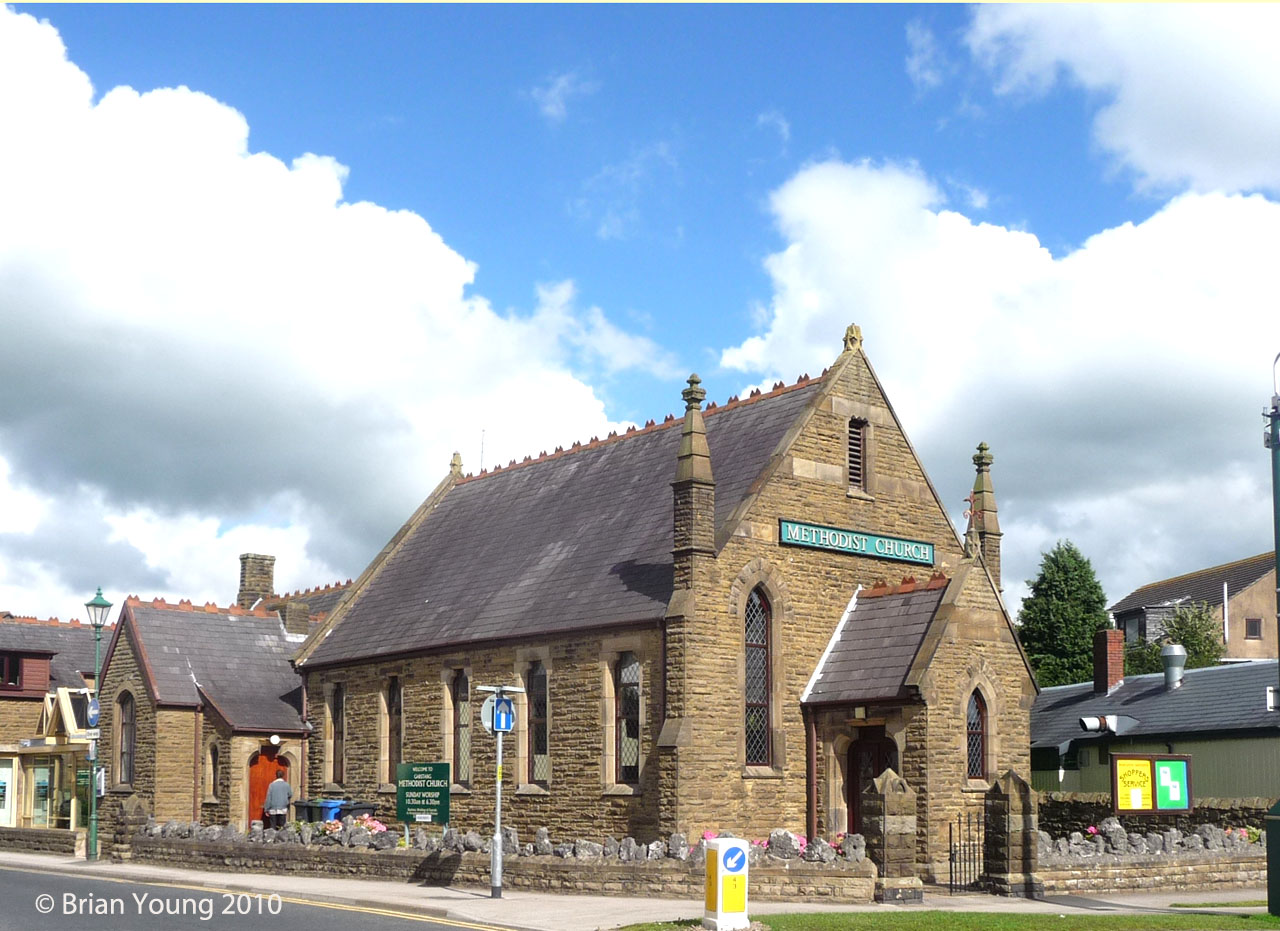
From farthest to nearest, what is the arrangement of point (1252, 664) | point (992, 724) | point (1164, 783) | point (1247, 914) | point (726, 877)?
point (1252, 664) → point (992, 724) → point (1164, 783) → point (1247, 914) → point (726, 877)

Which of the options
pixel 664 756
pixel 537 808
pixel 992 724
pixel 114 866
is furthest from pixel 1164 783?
pixel 114 866

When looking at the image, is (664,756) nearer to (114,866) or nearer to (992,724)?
(992,724)

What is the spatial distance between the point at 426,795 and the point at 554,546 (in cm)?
900

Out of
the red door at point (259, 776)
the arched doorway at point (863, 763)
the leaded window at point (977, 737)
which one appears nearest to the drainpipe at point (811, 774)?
the arched doorway at point (863, 763)

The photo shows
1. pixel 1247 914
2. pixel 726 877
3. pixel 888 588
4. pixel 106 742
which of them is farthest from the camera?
pixel 106 742

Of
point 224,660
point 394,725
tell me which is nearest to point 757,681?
point 394,725

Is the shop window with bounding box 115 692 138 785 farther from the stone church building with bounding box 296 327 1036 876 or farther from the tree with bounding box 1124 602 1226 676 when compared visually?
the tree with bounding box 1124 602 1226 676

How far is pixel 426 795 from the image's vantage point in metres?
28.1

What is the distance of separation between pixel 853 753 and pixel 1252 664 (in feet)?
47.2

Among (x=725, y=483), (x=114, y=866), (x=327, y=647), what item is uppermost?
(x=725, y=483)

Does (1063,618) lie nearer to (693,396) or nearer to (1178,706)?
(1178,706)

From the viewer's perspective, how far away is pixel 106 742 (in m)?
42.2

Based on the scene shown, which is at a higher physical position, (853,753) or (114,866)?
(853,753)

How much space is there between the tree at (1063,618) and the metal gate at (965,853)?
31.7 metres
